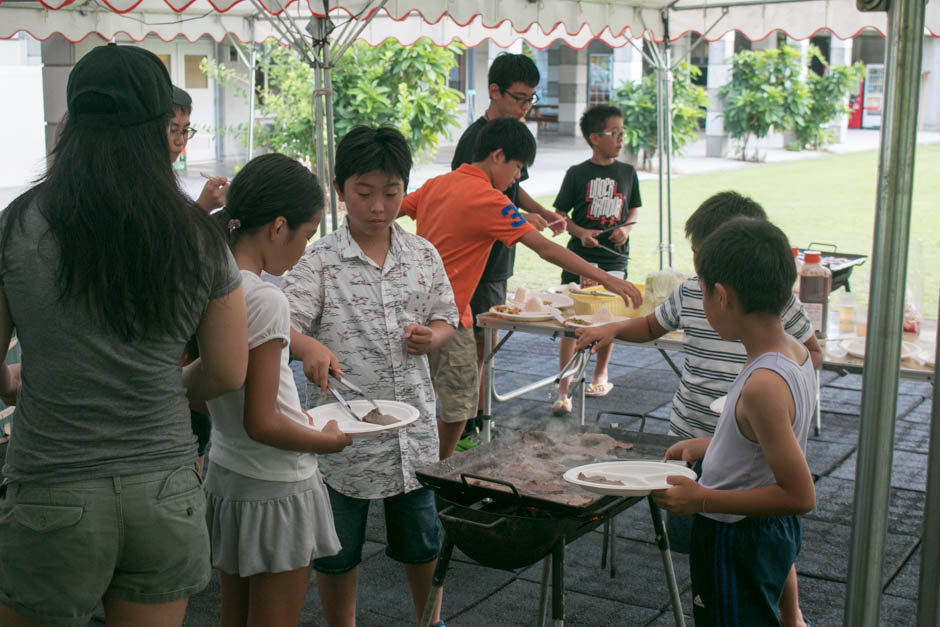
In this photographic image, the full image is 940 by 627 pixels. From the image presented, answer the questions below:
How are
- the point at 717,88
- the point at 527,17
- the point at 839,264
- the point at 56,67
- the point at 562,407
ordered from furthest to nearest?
the point at 717,88
the point at 56,67
the point at 527,17
the point at 562,407
the point at 839,264

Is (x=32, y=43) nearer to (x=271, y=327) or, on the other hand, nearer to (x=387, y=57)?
(x=387, y=57)

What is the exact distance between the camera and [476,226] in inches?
157

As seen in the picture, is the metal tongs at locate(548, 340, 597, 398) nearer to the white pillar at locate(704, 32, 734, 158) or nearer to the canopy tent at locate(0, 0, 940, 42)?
the canopy tent at locate(0, 0, 940, 42)

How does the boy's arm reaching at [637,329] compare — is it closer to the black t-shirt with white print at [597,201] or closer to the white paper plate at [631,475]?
the white paper plate at [631,475]

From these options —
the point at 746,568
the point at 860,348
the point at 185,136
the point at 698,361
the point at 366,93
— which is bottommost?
the point at 746,568

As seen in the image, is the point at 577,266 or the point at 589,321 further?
the point at 589,321

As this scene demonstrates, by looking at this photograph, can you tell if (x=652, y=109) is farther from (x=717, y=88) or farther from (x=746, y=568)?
(x=746, y=568)

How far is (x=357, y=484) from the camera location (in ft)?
8.61

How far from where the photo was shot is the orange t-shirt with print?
3.97 meters

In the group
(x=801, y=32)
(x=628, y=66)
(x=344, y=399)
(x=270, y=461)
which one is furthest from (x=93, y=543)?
(x=628, y=66)

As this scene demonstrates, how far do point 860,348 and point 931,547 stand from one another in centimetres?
265

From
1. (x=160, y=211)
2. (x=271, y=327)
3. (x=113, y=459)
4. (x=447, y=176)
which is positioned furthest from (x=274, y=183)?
(x=447, y=176)

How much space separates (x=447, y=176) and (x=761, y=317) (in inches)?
85.4

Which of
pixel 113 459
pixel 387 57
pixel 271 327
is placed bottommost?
pixel 113 459
